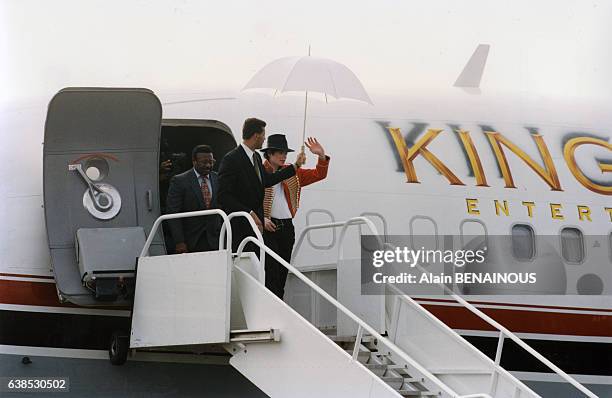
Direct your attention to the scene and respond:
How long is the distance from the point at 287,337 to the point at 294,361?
16 centimetres

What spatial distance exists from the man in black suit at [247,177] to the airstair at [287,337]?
2.58ft

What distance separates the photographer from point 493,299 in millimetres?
8102

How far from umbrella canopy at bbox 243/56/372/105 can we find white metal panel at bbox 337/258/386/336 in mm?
1422

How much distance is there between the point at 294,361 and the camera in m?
6.72

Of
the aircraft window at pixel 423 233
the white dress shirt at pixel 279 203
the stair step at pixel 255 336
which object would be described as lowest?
the stair step at pixel 255 336

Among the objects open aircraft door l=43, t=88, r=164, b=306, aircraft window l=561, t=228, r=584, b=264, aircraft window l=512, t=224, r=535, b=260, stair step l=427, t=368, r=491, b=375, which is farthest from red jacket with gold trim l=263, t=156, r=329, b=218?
aircraft window l=561, t=228, r=584, b=264

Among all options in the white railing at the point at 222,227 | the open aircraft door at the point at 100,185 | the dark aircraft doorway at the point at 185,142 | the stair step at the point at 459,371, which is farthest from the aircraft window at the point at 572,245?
the open aircraft door at the point at 100,185

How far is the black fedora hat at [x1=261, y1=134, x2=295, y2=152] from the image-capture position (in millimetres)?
8094

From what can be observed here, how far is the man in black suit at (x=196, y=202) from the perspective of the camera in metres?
7.88

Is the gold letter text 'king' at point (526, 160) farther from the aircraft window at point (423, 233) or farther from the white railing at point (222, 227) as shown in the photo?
the white railing at point (222, 227)

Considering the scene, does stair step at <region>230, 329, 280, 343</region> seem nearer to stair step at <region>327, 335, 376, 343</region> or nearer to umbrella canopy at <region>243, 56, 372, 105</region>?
stair step at <region>327, 335, 376, 343</region>

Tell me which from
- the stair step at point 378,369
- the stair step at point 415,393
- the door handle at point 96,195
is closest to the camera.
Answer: the stair step at point 415,393

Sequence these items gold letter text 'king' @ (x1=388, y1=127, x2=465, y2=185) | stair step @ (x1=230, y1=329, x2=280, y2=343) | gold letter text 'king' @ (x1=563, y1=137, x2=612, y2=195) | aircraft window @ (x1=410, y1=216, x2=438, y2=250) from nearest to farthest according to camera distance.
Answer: stair step @ (x1=230, y1=329, x2=280, y2=343) → aircraft window @ (x1=410, y1=216, x2=438, y2=250) → gold letter text 'king' @ (x1=388, y1=127, x2=465, y2=185) → gold letter text 'king' @ (x1=563, y1=137, x2=612, y2=195)
